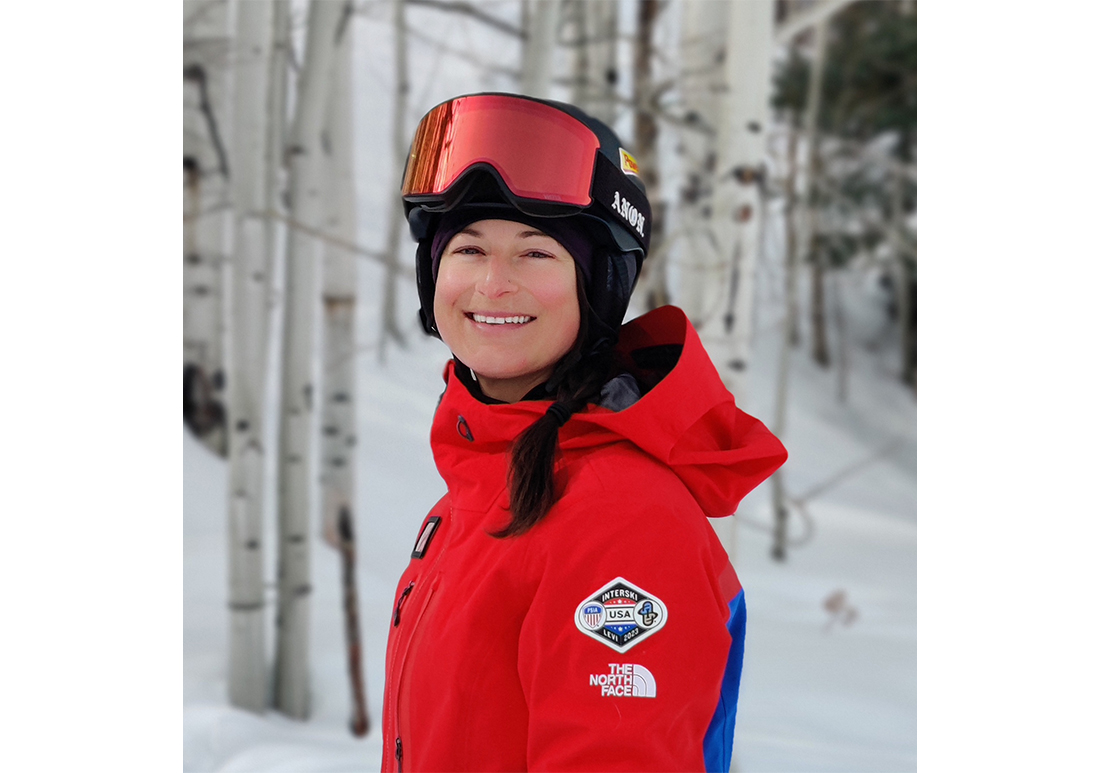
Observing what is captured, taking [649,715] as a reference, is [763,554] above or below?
below

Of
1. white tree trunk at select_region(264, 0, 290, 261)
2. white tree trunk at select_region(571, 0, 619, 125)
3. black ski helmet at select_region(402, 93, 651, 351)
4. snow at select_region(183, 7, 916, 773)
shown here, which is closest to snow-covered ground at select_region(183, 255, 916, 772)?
snow at select_region(183, 7, 916, 773)

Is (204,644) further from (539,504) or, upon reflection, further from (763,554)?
(763,554)

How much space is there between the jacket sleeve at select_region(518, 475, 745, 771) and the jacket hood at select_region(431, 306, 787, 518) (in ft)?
0.29

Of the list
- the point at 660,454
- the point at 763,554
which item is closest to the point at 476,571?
the point at 660,454

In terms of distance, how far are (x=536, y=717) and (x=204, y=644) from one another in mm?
4100

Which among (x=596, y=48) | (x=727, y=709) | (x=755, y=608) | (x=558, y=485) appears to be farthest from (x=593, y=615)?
(x=755, y=608)

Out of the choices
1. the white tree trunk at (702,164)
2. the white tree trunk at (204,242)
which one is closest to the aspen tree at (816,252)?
the white tree trunk at (204,242)

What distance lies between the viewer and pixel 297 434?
13.5 ft

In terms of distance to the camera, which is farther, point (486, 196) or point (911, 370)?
point (911, 370)

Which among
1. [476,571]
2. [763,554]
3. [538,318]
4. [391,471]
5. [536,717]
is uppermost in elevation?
[538,318]

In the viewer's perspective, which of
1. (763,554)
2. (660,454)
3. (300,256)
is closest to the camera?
(660,454)

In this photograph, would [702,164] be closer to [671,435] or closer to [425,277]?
[425,277]

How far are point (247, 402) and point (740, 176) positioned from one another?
2.24m

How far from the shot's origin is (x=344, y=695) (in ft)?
15.0
